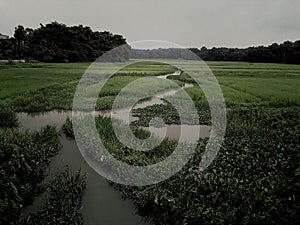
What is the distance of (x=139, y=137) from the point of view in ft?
22.1

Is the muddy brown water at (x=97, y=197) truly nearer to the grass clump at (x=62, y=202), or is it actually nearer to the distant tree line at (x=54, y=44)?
the grass clump at (x=62, y=202)

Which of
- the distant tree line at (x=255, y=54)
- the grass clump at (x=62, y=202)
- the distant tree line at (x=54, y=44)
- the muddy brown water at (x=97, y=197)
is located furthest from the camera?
the distant tree line at (x=255, y=54)

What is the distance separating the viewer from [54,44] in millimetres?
36406

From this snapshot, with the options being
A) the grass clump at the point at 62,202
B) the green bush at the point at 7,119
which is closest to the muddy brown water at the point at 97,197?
the grass clump at the point at 62,202

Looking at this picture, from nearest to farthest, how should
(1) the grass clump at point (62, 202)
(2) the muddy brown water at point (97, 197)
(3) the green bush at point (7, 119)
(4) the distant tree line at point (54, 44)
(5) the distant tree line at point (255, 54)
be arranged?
(1) the grass clump at point (62, 202)
(2) the muddy brown water at point (97, 197)
(3) the green bush at point (7, 119)
(4) the distant tree line at point (54, 44)
(5) the distant tree line at point (255, 54)

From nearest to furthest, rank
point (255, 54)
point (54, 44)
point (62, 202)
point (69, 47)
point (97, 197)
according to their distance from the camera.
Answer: point (62, 202) < point (97, 197) < point (54, 44) < point (69, 47) < point (255, 54)

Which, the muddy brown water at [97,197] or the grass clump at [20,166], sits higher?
the grass clump at [20,166]

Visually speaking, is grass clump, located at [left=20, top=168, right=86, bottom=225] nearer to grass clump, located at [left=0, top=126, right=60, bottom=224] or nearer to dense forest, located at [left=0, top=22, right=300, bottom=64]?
grass clump, located at [left=0, top=126, right=60, bottom=224]

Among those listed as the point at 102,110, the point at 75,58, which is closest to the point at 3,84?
the point at 102,110

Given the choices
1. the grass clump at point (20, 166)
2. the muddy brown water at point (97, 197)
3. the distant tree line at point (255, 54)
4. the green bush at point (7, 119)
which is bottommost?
the muddy brown water at point (97, 197)

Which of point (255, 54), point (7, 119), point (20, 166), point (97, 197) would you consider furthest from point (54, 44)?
point (97, 197)

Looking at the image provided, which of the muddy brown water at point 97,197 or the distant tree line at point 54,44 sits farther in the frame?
the distant tree line at point 54,44

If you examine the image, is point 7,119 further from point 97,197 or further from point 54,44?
point 54,44

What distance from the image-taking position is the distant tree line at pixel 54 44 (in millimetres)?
32969
